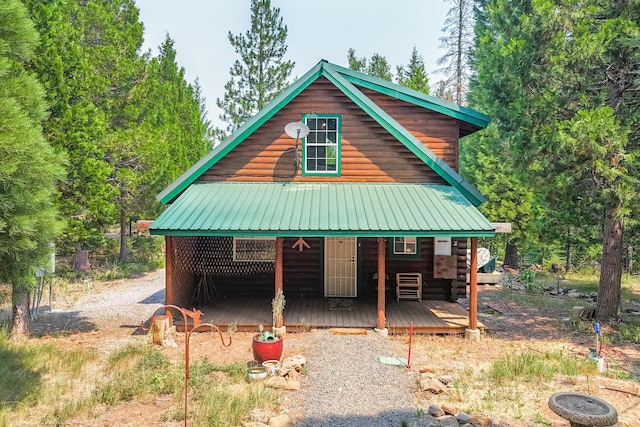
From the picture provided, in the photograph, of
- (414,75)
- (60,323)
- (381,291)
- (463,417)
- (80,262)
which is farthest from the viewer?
(414,75)

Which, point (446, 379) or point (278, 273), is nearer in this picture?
point (446, 379)

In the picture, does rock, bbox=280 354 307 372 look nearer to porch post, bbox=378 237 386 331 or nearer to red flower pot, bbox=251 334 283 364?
red flower pot, bbox=251 334 283 364

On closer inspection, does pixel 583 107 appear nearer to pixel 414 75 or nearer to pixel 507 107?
pixel 507 107

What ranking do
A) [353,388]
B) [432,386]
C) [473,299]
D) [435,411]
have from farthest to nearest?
[473,299] → [353,388] → [432,386] → [435,411]

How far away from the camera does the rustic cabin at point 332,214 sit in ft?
32.9

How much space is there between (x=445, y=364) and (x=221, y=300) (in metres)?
7.08

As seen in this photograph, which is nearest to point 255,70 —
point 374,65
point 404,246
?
point 374,65

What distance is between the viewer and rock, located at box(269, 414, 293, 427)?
5.65 m

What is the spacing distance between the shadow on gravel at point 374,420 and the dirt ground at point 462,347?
498 millimetres

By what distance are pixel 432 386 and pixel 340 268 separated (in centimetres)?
633

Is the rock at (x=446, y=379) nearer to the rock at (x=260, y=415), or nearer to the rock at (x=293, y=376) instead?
the rock at (x=293, y=376)

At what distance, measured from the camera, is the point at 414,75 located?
25.4 meters

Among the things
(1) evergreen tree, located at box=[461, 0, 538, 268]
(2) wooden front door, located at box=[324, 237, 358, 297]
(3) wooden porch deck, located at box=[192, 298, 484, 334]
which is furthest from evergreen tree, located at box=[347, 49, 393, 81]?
(3) wooden porch deck, located at box=[192, 298, 484, 334]

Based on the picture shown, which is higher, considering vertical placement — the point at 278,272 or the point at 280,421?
the point at 278,272
